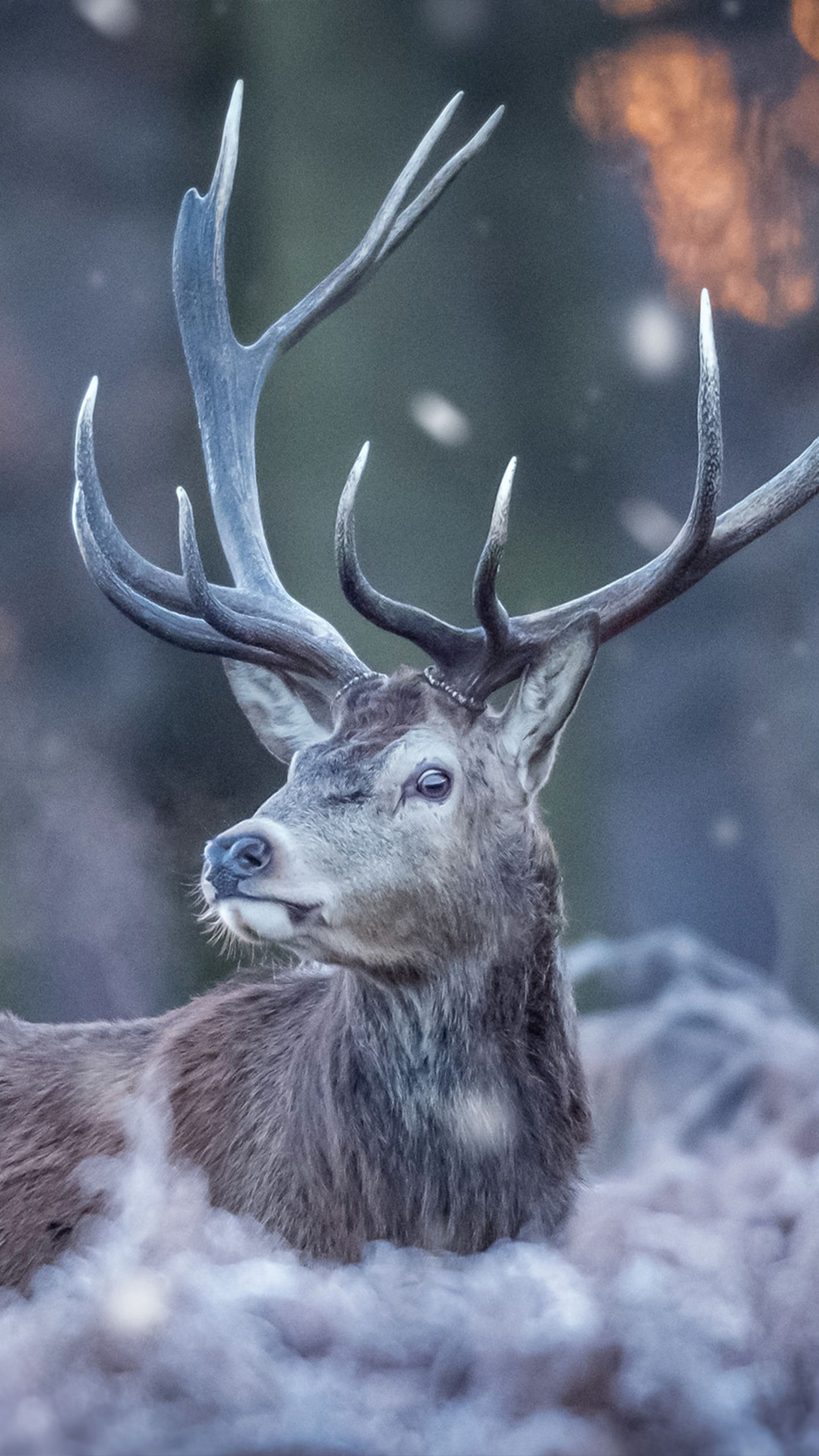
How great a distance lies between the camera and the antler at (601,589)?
45.5 inches

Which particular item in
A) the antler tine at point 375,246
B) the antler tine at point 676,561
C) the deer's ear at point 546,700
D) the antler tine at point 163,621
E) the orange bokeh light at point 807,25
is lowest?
the deer's ear at point 546,700

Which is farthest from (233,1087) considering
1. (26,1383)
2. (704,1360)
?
(704,1360)

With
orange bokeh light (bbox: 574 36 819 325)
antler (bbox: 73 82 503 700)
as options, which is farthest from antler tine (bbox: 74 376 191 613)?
orange bokeh light (bbox: 574 36 819 325)

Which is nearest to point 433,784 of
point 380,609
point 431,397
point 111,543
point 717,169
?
point 380,609

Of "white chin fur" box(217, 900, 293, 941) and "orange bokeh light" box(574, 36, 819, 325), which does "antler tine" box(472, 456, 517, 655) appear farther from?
"orange bokeh light" box(574, 36, 819, 325)

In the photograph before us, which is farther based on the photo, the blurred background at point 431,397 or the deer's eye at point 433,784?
the blurred background at point 431,397

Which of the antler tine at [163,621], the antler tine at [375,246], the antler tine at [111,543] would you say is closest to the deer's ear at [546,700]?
the antler tine at [163,621]

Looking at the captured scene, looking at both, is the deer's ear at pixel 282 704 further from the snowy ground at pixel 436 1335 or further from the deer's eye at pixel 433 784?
Answer: the snowy ground at pixel 436 1335

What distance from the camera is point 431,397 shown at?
184 cm

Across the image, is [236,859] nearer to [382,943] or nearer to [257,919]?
[257,919]

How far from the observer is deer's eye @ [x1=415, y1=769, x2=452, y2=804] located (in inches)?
45.1

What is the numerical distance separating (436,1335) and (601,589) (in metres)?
0.69

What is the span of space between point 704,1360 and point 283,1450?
1.02 feet

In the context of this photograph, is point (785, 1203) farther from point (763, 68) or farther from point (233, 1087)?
point (763, 68)
